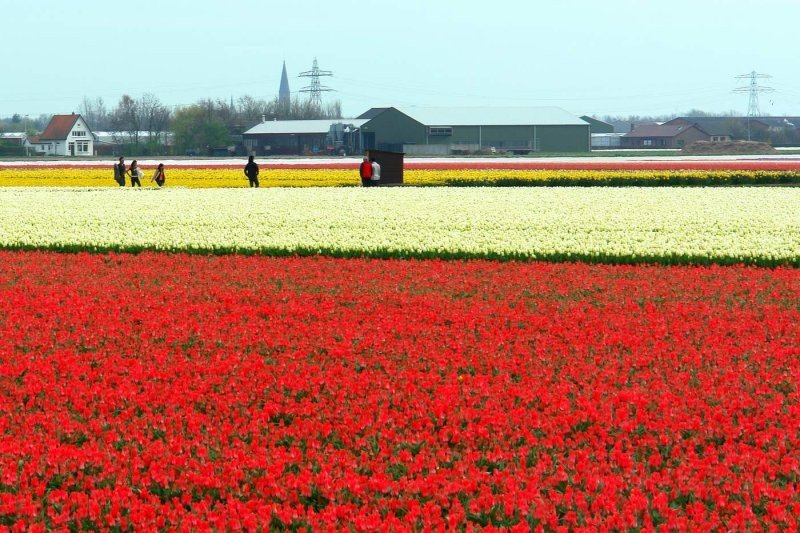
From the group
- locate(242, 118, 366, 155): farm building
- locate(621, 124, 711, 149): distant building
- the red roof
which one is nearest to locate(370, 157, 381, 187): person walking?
locate(242, 118, 366, 155): farm building

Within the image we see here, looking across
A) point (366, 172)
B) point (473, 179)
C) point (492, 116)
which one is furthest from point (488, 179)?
point (492, 116)

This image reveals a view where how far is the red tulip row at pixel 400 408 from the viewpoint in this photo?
20.6 feet

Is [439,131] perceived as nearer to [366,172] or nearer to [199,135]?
[199,135]

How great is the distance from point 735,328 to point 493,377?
377 centimetres

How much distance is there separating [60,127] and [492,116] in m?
57.8

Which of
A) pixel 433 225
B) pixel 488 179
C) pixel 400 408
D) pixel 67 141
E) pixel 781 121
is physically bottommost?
pixel 400 408

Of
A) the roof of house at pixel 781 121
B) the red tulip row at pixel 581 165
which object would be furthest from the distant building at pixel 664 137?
the red tulip row at pixel 581 165

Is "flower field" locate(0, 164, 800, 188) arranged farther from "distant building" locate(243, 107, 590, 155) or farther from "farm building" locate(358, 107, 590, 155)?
"farm building" locate(358, 107, 590, 155)

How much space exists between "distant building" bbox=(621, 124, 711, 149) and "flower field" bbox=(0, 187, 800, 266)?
11866cm

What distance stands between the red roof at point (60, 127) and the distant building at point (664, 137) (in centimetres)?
7814

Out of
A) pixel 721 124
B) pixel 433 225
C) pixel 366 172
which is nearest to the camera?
pixel 433 225

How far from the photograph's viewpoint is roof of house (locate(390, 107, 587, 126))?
113 meters

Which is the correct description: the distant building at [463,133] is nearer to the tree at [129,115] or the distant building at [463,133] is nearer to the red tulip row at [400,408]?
the tree at [129,115]

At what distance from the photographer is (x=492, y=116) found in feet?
384
